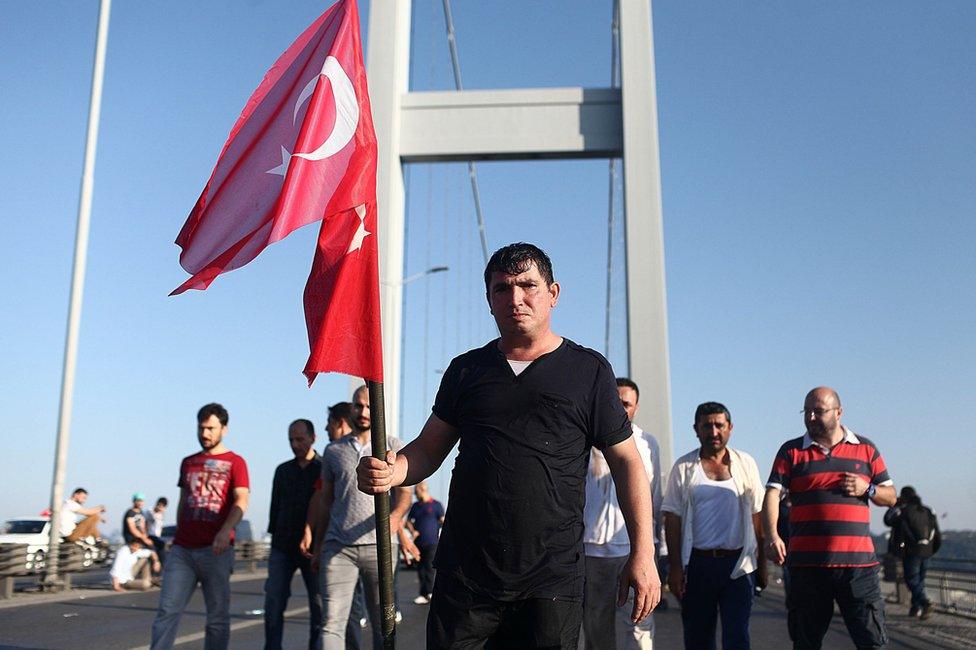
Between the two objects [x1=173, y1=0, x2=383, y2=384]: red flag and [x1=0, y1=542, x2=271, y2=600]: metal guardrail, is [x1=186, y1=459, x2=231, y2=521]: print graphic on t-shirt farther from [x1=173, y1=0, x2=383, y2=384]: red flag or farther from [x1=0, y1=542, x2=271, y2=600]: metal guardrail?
[x1=0, y1=542, x2=271, y2=600]: metal guardrail

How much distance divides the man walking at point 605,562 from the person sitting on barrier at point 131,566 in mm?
11260

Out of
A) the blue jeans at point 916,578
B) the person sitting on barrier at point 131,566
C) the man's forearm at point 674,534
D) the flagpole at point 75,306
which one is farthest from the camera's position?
the person sitting on barrier at point 131,566

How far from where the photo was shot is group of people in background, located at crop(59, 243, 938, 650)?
2844 millimetres

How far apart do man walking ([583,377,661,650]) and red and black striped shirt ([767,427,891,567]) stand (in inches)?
27.5

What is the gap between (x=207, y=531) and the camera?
572 cm

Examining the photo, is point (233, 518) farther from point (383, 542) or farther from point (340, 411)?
point (383, 542)

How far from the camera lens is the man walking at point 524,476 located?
9.23 ft

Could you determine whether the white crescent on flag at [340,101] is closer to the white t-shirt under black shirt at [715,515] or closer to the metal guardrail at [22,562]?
the white t-shirt under black shirt at [715,515]

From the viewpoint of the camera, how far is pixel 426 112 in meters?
15.1

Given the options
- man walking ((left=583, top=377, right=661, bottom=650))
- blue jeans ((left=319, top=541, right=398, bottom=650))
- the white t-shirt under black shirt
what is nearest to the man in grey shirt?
blue jeans ((left=319, top=541, right=398, bottom=650))

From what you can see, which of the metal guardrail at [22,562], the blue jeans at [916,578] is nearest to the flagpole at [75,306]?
the metal guardrail at [22,562]

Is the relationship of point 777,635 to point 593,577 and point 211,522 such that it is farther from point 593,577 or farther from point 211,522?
point 211,522

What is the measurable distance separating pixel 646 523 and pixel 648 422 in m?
10.6

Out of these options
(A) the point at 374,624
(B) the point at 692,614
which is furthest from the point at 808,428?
(A) the point at 374,624
